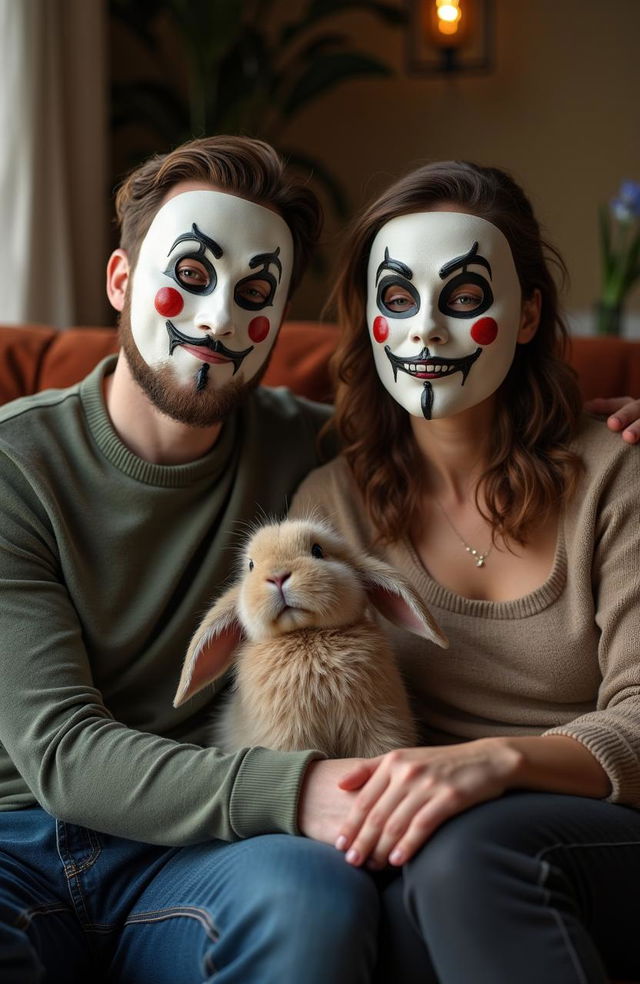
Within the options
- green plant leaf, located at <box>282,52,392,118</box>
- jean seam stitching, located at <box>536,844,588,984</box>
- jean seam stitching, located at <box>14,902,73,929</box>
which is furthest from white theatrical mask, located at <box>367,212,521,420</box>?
green plant leaf, located at <box>282,52,392,118</box>

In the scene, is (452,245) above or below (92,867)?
above

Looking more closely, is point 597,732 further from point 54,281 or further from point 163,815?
point 54,281

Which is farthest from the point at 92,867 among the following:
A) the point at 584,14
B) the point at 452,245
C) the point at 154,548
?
the point at 584,14

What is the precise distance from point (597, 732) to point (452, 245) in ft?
2.41

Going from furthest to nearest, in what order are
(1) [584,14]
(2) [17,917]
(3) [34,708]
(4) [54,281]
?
(1) [584,14]
(4) [54,281]
(3) [34,708]
(2) [17,917]

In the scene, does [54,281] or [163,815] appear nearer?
[163,815]

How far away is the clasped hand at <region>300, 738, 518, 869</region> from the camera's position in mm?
1188

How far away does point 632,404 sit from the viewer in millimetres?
1623

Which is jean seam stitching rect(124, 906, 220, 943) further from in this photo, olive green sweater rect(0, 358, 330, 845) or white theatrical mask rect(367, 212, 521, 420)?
white theatrical mask rect(367, 212, 521, 420)

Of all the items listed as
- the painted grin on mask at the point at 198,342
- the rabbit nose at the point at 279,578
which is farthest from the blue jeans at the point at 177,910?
the painted grin on mask at the point at 198,342

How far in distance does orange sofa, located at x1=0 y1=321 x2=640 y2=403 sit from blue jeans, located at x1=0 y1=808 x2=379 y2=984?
2.83 feet

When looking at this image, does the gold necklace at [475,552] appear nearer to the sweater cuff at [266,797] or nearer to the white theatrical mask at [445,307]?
the white theatrical mask at [445,307]

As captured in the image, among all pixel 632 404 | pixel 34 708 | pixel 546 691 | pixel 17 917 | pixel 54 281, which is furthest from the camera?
pixel 54 281

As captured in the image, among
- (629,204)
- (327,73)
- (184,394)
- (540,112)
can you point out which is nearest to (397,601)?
(184,394)
